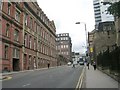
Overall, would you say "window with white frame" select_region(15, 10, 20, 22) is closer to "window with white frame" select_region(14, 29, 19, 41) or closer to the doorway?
"window with white frame" select_region(14, 29, 19, 41)

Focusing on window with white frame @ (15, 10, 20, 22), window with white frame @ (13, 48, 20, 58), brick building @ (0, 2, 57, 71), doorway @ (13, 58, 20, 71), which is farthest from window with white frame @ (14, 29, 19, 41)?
doorway @ (13, 58, 20, 71)

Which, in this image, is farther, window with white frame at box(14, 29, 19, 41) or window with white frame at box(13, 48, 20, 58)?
window with white frame at box(14, 29, 19, 41)

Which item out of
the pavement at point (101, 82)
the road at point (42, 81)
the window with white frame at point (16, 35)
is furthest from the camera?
the window with white frame at point (16, 35)

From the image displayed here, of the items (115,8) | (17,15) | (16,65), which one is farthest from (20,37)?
(115,8)

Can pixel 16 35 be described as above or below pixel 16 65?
above

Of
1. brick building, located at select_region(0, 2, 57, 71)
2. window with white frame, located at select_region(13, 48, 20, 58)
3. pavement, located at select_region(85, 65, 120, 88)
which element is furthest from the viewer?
window with white frame, located at select_region(13, 48, 20, 58)

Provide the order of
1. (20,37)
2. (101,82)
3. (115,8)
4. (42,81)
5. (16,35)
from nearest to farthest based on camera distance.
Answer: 1. (115,8)
2. (101,82)
3. (42,81)
4. (16,35)
5. (20,37)

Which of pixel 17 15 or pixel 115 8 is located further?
pixel 17 15

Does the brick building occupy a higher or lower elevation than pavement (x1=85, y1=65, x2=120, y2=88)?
higher

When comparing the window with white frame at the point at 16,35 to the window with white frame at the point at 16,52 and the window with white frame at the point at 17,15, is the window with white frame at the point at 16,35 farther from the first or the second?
the window with white frame at the point at 17,15

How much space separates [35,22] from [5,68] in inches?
1158

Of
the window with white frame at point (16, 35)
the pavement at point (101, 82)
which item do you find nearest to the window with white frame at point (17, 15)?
the window with white frame at point (16, 35)

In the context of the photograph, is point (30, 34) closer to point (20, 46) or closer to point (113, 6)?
point (20, 46)

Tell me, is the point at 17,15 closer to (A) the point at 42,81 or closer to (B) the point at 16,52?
(B) the point at 16,52
